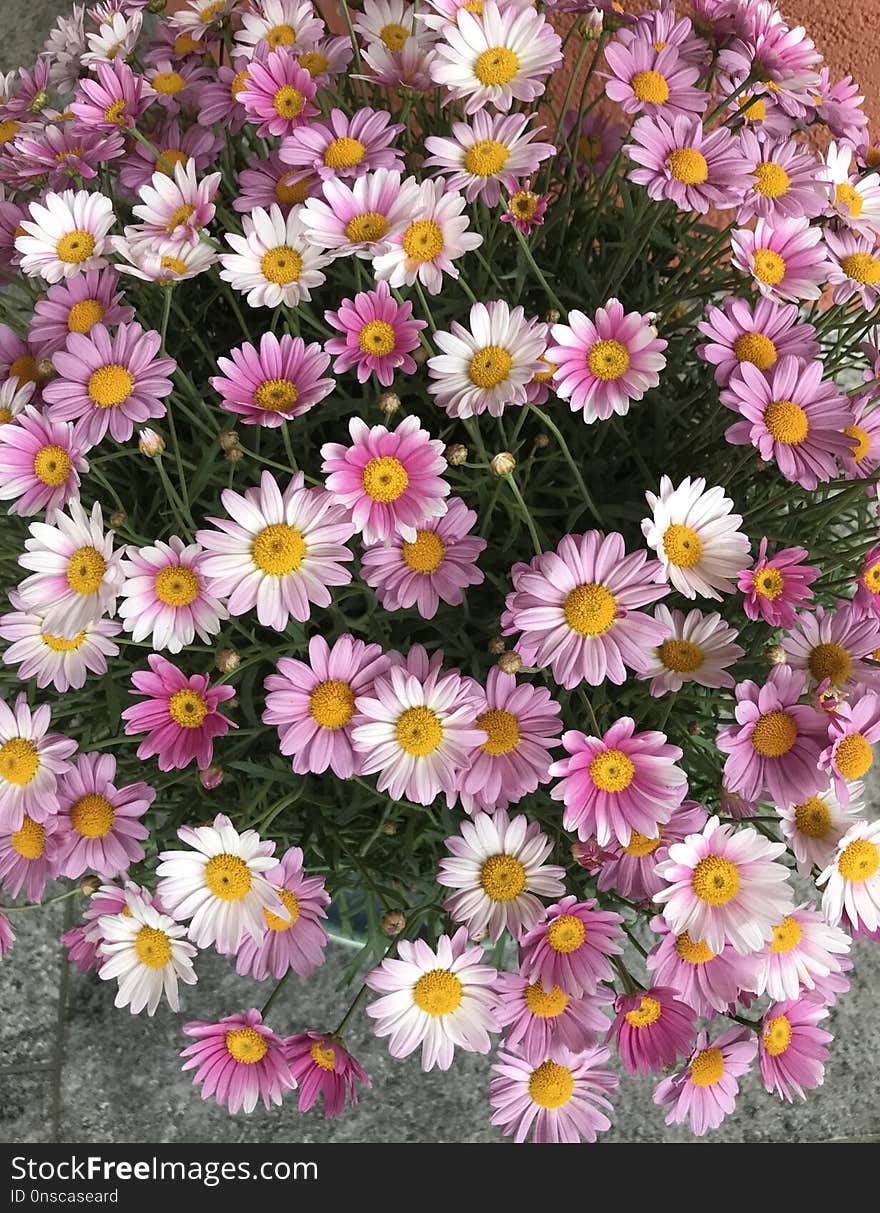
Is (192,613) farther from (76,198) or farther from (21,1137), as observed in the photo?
(21,1137)

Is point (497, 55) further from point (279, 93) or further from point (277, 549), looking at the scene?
point (277, 549)

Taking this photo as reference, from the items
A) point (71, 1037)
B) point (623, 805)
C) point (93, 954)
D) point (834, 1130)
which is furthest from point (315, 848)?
point (834, 1130)

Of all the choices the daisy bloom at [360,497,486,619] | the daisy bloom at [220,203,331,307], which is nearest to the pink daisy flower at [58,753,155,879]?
the daisy bloom at [360,497,486,619]

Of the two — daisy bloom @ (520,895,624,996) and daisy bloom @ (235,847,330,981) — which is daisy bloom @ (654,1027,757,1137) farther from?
daisy bloom @ (235,847,330,981)

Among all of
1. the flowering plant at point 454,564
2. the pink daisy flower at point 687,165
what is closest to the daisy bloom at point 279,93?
the flowering plant at point 454,564

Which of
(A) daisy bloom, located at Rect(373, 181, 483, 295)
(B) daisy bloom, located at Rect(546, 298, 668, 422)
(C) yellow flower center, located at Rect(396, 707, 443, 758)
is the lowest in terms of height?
(C) yellow flower center, located at Rect(396, 707, 443, 758)
